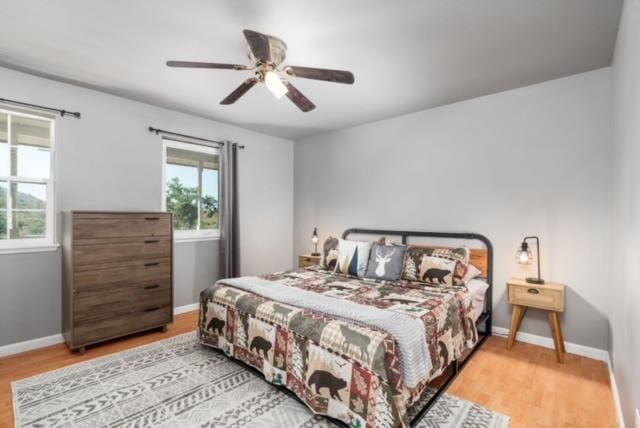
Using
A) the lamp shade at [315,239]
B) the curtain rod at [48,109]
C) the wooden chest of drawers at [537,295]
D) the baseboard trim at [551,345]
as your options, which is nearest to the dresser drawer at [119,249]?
the curtain rod at [48,109]

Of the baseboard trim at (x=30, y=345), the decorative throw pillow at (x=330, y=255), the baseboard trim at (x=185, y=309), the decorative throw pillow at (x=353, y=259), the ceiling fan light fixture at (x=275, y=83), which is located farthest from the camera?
the baseboard trim at (x=185, y=309)

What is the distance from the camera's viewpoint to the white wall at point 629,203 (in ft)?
4.78

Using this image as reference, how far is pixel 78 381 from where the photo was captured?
94.0 inches

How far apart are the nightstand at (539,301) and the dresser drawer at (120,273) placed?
3510mm

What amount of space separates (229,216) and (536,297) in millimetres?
3565

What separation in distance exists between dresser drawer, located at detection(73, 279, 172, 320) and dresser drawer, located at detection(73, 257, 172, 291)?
0.04 metres

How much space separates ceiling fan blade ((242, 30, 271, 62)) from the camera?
1747 millimetres

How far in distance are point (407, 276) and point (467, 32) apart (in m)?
2.16

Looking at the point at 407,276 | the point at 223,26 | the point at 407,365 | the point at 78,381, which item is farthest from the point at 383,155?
the point at 78,381

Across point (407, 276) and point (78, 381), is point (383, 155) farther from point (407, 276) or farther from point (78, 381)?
point (78, 381)

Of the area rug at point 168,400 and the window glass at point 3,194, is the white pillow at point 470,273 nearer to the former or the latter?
the area rug at point 168,400

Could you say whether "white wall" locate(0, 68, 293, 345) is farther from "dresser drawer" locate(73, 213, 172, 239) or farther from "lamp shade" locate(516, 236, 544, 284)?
"lamp shade" locate(516, 236, 544, 284)

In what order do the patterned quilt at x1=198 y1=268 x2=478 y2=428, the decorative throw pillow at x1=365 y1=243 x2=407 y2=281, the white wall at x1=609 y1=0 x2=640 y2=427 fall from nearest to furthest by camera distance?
1. the white wall at x1=609 y1=0 x2=640 y2=427
2. the patterned quilt at x1=198 y1=268 x2=478 y2=428
3. the decorative throw pillow at x1=365 y1=243 x2=407 y2=281

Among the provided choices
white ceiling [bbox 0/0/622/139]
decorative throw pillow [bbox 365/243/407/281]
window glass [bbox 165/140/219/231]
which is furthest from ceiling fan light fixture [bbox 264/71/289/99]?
window glass [bbox 165/140/219/231]
